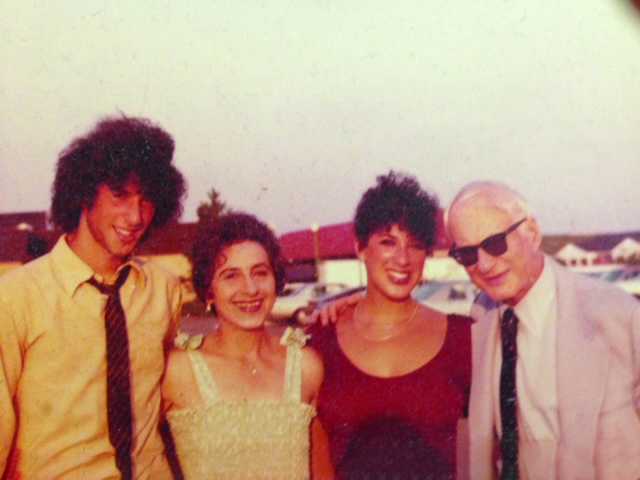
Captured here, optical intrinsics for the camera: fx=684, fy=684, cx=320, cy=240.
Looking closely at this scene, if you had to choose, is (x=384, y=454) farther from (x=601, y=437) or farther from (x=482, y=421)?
(x=601, y=437)

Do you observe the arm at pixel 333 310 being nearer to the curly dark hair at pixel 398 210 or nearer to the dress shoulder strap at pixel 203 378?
the curly dark hair at pixel 398 210

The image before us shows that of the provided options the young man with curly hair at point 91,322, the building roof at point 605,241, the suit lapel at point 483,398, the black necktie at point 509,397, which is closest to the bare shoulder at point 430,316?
the suit lapel at point 483,398

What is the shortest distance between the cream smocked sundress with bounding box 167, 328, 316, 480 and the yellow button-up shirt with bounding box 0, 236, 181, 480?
178mm


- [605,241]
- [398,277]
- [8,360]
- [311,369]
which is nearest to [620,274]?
[605,241]

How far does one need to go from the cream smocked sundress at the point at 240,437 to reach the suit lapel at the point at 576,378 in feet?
3.15

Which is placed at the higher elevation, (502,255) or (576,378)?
(502,255)

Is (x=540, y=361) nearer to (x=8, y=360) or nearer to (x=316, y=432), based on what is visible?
(x=316, y=432)

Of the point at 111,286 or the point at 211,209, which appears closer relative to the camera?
the point at 111,286

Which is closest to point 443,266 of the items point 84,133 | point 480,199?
point 480,199

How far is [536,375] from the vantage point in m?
2.58

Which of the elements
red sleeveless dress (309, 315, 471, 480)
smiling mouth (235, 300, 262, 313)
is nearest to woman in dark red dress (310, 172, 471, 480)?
red sleeveless dress (309, 315, 471, 480)

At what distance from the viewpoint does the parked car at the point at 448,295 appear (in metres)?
2.72

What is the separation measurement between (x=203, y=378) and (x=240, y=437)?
243 millimetres

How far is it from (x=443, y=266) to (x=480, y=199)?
297 mm
